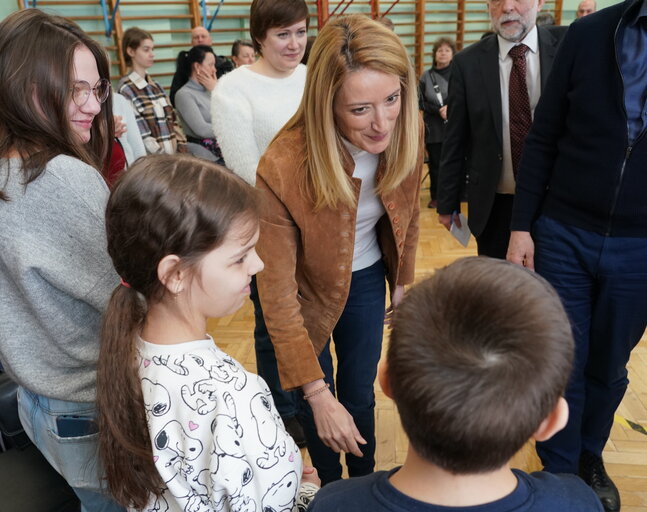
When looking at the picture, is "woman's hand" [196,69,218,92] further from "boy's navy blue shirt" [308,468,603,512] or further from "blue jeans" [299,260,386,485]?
"boy's navy blue shirt" [308,468,603,512]

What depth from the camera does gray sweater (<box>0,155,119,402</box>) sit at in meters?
0.87

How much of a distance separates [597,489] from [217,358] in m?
1.36

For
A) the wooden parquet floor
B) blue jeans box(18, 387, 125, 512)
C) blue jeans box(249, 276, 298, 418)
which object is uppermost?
blue jeans box(18, 387, 125, 512)

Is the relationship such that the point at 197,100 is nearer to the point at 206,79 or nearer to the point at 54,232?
the point at 206,79

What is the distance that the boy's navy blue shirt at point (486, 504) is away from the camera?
2.04 ft

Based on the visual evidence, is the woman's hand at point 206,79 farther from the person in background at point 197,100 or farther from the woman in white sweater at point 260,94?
the woman in white sweater at point 260,94

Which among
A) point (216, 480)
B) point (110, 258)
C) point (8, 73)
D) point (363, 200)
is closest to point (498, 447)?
point (216, 480)

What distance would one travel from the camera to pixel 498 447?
58 centimetres

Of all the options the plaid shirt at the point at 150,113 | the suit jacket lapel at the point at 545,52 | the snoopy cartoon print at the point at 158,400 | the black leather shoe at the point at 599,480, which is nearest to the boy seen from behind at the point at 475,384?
the snoopy cartoon print at the point at 158,400

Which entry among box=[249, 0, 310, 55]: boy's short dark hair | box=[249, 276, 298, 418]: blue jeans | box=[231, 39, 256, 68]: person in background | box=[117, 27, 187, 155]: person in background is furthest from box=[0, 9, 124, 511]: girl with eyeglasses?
box=[231, 39, 256, 68]: person in background

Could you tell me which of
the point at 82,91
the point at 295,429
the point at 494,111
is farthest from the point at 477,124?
the point at 82,91

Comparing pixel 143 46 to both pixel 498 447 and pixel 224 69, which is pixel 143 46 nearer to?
pixel 224 69

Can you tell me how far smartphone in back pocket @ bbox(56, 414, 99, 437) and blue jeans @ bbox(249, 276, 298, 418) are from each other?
861 mm

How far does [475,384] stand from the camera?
554mm
